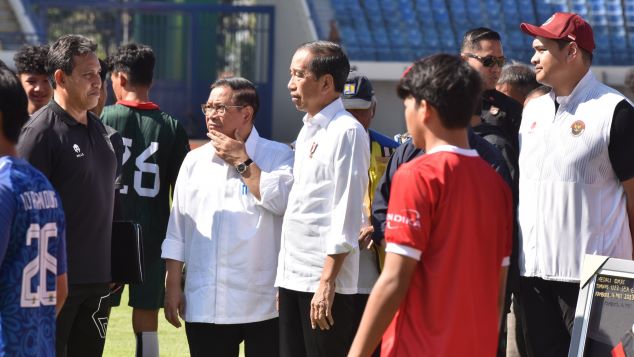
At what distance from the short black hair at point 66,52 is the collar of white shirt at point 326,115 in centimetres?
106

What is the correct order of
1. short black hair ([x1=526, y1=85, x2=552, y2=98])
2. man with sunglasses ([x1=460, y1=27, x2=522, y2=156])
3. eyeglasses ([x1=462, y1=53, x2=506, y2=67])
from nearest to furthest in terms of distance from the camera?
1. man with sunglasses ([x1=460, y1=27, x2=522, y2=156])
2. eyeglasses ([x1=462, y1=53, x2=506, y2=67])
3. short black hair ([x1=526, y1=85, x2=552, y2=98])

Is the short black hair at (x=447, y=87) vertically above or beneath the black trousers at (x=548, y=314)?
above

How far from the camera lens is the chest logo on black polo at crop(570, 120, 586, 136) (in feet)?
15.3

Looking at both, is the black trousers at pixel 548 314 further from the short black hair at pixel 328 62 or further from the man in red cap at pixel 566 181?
the short black hair at pixel 328 62

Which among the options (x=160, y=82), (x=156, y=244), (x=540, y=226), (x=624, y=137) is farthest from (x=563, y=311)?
(x=160, y=82)

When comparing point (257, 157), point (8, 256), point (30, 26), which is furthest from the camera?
point (30, 26)

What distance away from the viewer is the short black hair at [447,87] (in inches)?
130

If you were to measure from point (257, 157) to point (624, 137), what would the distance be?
1.64 m

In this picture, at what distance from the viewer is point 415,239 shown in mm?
3221

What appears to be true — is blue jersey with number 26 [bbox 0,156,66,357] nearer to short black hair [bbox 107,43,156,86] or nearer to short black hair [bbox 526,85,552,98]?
short black hair [bbox 107,43,156,86]

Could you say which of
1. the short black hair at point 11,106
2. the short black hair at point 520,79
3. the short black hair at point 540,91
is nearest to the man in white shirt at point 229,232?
the short black hair at point 11,106

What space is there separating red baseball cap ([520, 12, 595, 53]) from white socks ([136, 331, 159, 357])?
2719 millimetres

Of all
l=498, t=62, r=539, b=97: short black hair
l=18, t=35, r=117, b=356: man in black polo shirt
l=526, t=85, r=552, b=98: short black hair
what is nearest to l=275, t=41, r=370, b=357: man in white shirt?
l=18, t=35, r=117, b=356: man in black polo shirt

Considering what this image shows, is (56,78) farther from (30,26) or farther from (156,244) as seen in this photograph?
(30,26)
